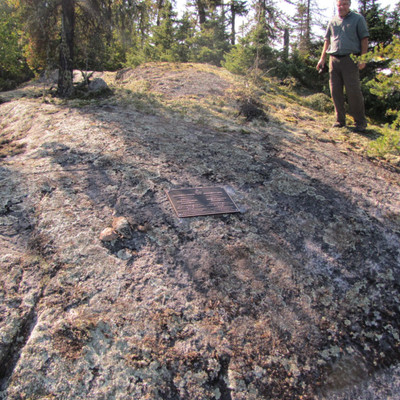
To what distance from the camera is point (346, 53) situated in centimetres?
499

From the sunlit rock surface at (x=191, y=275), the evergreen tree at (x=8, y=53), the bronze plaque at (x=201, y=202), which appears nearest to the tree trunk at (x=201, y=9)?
the evergreen tree at (x=8, y=53)

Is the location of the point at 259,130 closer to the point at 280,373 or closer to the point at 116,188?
the point at 116,188

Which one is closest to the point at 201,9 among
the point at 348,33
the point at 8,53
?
the point at 8,53

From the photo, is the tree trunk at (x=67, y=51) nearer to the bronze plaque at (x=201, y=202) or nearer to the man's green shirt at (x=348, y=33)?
the bronze plaque at (x=201, y=202)

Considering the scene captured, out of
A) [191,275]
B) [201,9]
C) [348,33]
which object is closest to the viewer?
[191,275]

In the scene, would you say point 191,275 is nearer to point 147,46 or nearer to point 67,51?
point 67,51

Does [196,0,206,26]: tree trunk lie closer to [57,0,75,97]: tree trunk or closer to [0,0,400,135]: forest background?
[0,0,400,135]: forest background

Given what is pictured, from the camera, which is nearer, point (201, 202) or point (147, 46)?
point (201, 202)

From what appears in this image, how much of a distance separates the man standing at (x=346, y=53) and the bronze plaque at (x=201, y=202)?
353 centimetres

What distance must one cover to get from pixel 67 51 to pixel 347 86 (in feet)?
18.8

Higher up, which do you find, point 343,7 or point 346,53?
point 343,7

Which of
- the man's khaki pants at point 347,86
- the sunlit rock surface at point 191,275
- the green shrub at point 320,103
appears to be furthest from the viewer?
the green shrub at point 320,103

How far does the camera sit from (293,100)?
7625 millimetres

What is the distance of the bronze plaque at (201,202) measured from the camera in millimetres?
3064
